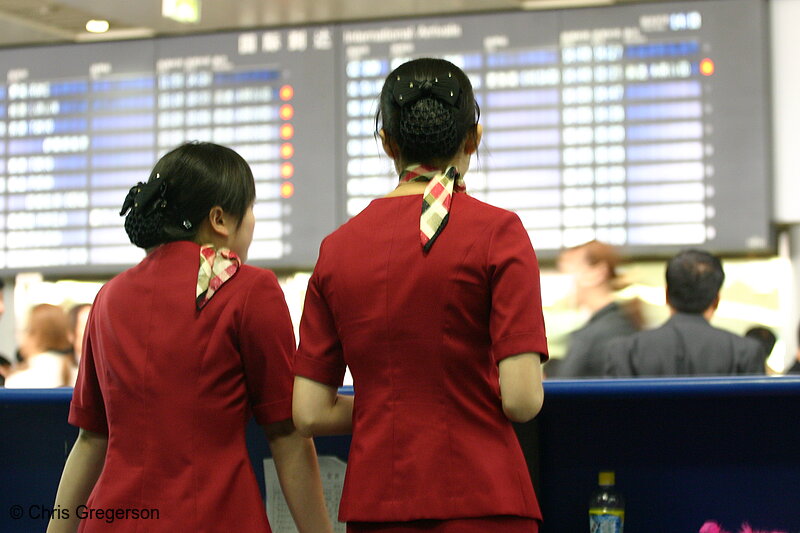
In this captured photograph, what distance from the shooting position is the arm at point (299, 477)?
1377mm

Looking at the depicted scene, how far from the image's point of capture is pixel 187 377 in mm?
1315

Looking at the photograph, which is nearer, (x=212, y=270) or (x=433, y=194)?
(x=433, y=194)

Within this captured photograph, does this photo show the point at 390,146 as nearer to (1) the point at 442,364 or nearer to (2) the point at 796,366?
(1) the point at 442,364

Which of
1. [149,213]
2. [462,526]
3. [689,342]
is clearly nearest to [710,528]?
[462,526]

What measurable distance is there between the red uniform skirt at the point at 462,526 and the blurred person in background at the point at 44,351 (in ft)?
9.17

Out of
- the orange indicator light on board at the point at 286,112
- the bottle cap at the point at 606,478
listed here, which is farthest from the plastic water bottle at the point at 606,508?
the orange indicator light on board at the point at 286,112

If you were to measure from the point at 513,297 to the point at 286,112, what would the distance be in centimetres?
281

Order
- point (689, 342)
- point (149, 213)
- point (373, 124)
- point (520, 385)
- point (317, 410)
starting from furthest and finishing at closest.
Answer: point (373, 124), point (689, 342), point (149, 213), point (317, 410), point (520, 385)

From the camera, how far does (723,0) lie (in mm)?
3541

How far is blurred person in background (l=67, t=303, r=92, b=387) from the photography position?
12.7 ft

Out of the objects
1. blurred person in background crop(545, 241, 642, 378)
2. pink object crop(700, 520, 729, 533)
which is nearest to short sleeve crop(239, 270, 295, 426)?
pink object crop(700, 520, 729, 533)

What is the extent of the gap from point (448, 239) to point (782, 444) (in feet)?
2.92

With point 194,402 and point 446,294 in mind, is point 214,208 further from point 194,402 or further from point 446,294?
point 446,294

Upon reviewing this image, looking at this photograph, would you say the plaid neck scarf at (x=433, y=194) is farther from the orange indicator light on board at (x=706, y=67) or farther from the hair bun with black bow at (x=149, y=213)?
the orange indicator light on board at (x=706, y=67)
